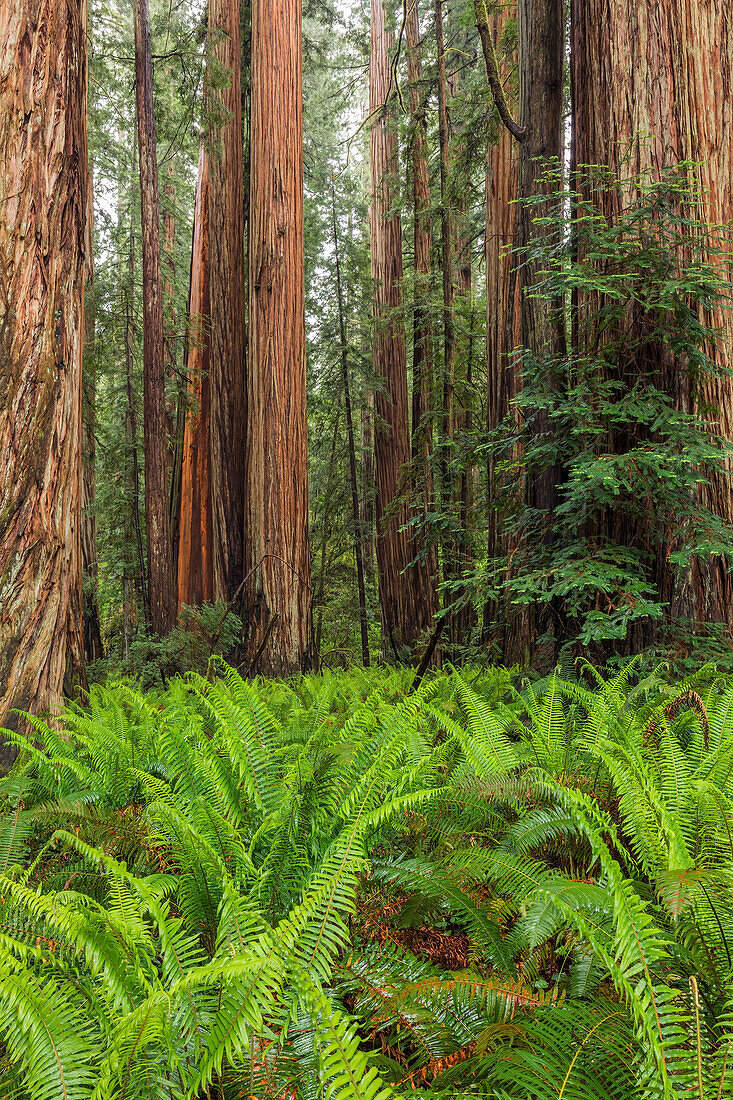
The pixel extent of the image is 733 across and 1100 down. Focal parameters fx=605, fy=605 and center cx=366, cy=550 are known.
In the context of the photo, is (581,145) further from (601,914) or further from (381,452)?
(381,452)

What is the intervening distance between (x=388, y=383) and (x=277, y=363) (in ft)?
14.1

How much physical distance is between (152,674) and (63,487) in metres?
3.66

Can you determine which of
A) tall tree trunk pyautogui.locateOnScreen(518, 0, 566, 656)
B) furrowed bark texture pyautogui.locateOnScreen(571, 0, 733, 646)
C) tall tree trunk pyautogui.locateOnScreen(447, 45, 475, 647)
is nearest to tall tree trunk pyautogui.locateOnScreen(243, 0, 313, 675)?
tall tree trunk pyautogui.locateOnScreen(447, 45, 475, 647)

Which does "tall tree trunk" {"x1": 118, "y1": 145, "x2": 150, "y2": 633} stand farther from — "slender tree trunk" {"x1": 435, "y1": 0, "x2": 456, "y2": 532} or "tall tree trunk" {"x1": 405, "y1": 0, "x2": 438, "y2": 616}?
"slender tree trunk" {"x1": 435, "y1": 0, "x2": 456, "y2": 532}

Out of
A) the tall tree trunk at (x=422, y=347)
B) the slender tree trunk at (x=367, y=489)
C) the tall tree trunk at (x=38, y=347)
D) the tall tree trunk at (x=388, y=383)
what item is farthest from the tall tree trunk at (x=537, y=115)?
the slender tree trunk at (x=367, y=489)

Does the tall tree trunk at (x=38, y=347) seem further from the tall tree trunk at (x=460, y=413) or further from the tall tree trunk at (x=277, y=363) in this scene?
the tall tree trunk at (x=277, y=363)

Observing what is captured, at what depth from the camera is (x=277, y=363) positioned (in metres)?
6.84

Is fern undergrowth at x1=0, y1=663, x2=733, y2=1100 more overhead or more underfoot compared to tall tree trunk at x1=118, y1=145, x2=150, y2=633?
more underfoot

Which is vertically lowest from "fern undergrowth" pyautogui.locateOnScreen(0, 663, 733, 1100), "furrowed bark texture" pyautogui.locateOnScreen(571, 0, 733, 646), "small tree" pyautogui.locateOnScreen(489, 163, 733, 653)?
"fern undergrowth" pyautogui.locateOnScreen(0, 663, 733, 1100)

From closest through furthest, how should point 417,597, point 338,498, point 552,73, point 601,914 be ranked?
point 601,914
point 552,73
point 417,597
point 338,498

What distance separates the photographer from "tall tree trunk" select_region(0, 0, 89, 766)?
9.00 feet

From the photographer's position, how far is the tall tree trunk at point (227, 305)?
296 inches

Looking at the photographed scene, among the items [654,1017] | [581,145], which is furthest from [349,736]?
[581,145]

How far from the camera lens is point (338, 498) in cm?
1244
